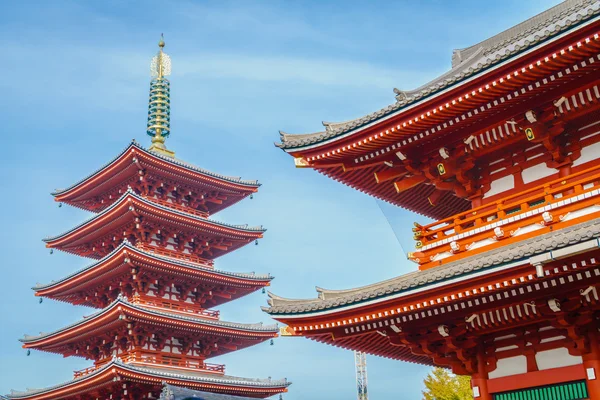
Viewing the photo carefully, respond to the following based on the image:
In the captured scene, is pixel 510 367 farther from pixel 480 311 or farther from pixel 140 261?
pixel 140 261

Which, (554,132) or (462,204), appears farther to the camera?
(462,204)

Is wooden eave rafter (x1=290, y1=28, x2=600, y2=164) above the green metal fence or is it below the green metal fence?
above

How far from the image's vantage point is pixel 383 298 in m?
14.0

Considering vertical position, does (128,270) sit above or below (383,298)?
above

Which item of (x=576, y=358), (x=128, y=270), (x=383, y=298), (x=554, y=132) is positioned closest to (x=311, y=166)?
(x=383, y=298)

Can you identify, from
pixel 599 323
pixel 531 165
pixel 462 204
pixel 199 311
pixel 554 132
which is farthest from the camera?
pixel 199 311

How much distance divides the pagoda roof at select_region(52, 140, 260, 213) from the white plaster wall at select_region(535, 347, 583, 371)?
26465mm

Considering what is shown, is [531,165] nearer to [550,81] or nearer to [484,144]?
[484,144]

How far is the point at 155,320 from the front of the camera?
33.3 m

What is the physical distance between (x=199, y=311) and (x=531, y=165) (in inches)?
1024

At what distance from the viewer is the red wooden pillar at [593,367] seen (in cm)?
1261

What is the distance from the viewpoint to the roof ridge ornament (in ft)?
139

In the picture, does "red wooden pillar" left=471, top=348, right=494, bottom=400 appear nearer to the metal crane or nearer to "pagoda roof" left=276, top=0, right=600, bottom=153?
"pagoda roof" left=276, top=0, right=600, bottom=153

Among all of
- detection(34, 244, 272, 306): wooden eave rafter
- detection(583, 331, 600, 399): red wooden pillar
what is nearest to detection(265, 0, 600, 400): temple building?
detection(583, 331, 600, 399): red wooden pillar
